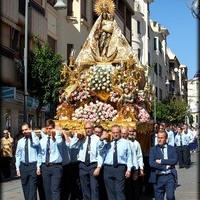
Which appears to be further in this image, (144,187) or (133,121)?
(144,187)

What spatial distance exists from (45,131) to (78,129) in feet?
3.53

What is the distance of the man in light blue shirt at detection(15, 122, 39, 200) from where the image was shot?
10.4m

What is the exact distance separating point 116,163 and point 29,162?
185 centimetres

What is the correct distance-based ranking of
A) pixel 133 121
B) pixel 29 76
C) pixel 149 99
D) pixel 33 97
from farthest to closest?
pixel 33 97
pixel 29 76
pixel 149 99
pixel 133 121

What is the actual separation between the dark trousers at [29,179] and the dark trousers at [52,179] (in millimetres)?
199

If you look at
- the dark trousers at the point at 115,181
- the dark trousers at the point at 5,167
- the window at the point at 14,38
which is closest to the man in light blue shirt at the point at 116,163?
the dark trousers at the point at 115,181

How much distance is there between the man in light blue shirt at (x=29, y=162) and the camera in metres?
10.4

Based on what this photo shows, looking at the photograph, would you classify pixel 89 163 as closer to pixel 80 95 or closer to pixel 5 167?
pixel 80 95

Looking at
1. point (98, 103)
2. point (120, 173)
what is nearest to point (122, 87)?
point (98, 103)

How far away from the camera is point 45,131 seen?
1055 cm

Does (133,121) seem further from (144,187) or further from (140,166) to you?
(144,187)

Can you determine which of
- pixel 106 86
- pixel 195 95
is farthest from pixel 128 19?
pixel 106 86

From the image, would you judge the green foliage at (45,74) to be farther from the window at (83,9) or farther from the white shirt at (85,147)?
the white shirt at (85,147)

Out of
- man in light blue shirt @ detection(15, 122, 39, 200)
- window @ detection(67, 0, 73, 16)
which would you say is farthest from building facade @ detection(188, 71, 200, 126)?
window @ detection(67, 0, 73, 16)
